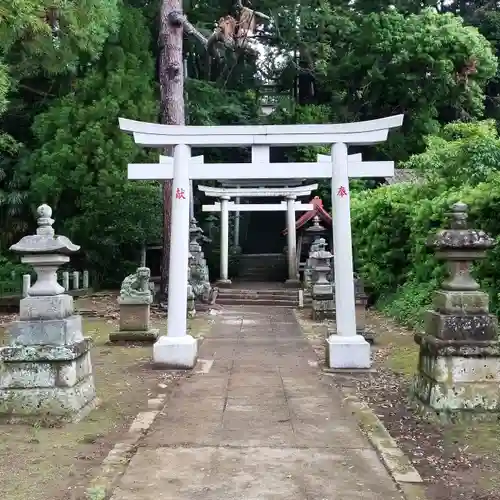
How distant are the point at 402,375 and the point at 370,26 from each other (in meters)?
17.3

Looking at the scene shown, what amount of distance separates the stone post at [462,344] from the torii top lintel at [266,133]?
2.55 metres

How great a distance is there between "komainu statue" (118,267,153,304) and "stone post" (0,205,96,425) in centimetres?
460

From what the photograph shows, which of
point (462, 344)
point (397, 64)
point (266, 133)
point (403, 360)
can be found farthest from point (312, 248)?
point (462, 344)

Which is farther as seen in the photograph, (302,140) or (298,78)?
(298,78)

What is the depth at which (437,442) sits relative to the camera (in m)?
4.95

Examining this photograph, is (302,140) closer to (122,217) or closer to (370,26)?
(122,217)

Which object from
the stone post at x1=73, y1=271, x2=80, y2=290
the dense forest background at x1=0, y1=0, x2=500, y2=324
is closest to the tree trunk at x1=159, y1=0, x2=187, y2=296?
the dense forest background at x1=0, y1=0, x2=500, y2=324

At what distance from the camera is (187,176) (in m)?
8.00

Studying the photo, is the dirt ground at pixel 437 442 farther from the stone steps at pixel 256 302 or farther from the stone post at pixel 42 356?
the stone steps at pixel 256 302

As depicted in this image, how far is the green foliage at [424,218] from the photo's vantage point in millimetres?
9492

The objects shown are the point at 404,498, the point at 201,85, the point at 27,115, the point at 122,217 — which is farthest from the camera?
the point at 201,85

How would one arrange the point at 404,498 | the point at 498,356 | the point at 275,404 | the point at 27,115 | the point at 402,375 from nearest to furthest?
the point at 404,498
the point at 498,356
the point at 275,404
the point at 402,375
the point at 27,115

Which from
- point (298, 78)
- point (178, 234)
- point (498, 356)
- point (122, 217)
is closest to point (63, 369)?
point (178, 234)

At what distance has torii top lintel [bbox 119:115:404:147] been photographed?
25.7 ft
